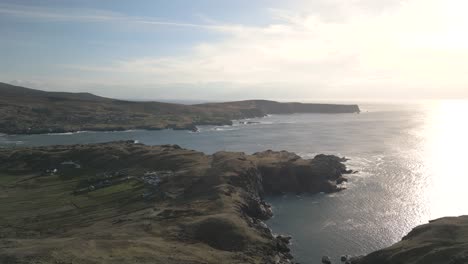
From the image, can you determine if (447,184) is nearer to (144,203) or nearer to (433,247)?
(433,247)

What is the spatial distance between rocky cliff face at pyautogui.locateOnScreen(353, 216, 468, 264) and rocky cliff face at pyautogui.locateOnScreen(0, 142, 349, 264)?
677 inches

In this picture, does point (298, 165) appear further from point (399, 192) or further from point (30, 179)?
point (30, 179)

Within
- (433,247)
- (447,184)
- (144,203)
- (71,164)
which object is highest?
(71,164)

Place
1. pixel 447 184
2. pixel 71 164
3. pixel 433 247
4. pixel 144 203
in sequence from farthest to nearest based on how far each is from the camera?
pixel 71 164, pixel 447 184, pixel 144 203, pixel 433 247

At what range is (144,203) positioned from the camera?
100 meters

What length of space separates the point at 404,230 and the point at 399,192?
35.1 m

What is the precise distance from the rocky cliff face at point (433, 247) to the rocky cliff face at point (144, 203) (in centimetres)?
1720

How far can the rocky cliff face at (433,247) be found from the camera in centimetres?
6159

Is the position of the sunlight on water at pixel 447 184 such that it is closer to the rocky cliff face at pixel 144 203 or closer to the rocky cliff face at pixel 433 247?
the rocky cliff face at pixel 144 203

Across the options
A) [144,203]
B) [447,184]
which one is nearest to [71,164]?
[144,203]

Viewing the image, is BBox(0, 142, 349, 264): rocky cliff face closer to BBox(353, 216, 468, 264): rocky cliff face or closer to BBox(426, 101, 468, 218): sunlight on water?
BBox(353, 216, 468, 264): rocky cliff face

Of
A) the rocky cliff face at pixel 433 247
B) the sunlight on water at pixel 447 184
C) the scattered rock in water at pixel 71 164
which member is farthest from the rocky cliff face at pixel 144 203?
the sunlight on water at pixel 447 184

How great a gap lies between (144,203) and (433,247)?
2405 inches

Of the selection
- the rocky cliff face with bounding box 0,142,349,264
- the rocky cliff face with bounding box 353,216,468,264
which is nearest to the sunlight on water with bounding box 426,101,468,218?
the rocky cliff face with bounding box 0,142,349,264
